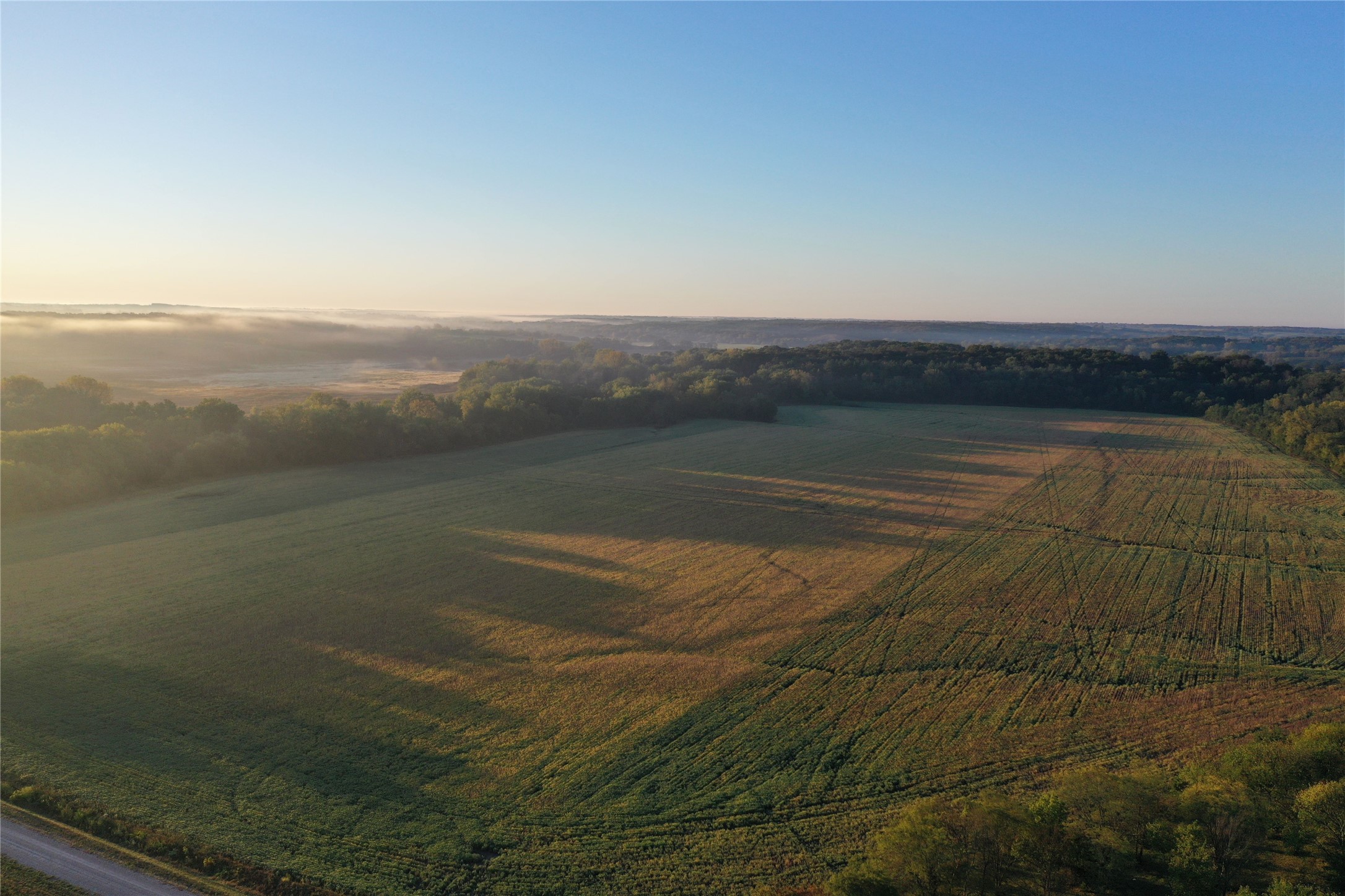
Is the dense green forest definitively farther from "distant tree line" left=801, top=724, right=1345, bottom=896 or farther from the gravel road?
"distant tree line" left=801, top=724, right=1345, bottom=896

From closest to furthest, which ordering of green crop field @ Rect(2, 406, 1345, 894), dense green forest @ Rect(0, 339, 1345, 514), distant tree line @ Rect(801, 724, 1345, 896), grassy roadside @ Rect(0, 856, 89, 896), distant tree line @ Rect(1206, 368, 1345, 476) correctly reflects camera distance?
distant tree line @ Rect(801, 724, 1345, 896), grassy roadside @ Rect(0, 856, 89, 896), green crop field @ Rect(2, 406, 1345, 894), dense green forest @ Rect(0, 339, 1345, 514), distant tree line @ Rect(1206, 368, 1345, 476)

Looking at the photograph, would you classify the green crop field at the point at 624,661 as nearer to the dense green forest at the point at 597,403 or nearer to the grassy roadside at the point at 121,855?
the grassy roadside at the point at 121,855

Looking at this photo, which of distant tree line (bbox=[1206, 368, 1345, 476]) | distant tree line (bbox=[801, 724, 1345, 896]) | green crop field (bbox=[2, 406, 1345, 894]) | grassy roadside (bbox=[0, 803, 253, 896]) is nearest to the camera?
distant tree line (bbox=[801, 724, 1345, 896])

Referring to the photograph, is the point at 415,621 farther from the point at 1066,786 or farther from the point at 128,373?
the point at 128,373

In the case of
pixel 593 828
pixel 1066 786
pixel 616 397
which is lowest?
pixel 593 828

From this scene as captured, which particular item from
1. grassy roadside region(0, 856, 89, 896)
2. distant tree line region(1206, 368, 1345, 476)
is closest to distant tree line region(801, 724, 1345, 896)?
grassy roadside region(0, 856, 89, 896)

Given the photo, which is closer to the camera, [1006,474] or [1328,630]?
[1328,630]

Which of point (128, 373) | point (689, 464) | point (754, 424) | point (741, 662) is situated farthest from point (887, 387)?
point (128, 373)
